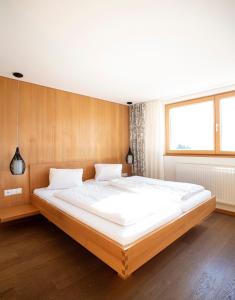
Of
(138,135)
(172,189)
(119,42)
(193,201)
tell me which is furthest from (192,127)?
(119,42)

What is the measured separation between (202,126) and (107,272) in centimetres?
298

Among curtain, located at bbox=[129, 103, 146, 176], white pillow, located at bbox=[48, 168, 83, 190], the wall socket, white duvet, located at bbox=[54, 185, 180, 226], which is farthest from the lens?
curtain, located at bbox=[129, 103, 146, 176]

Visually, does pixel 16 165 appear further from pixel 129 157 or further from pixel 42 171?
pixel 129 157

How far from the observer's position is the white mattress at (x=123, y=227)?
4.72ft

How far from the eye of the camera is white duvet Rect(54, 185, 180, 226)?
1.64 meters

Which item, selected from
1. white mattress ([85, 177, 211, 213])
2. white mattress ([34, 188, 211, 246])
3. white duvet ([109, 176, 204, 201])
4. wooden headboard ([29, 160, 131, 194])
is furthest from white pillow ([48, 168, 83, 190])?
white mattress ([85, 177, 211, 213])

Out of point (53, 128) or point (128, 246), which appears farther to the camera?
point (53, 128)

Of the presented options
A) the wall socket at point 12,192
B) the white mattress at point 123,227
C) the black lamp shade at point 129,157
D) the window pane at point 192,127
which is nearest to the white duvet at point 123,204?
the white mattress at point 123,227

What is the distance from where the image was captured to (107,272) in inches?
64.8

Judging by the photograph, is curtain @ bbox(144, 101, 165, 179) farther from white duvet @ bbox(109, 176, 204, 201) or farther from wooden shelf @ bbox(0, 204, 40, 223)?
wooden shelf @ bbox(0, 204, 40, 223)

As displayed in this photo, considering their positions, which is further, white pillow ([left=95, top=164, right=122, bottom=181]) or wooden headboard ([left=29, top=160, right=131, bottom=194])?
white pillow ([left=95, top=164, right=122, bottom=181])

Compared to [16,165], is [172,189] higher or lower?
lower

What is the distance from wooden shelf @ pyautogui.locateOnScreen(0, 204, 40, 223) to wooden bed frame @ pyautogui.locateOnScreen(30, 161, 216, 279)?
12 cm

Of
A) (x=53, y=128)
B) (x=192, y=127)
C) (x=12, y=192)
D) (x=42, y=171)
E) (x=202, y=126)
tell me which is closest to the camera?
(x=12, y=192)
